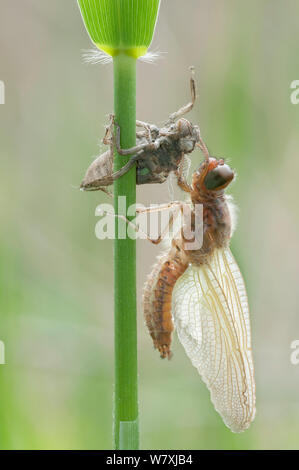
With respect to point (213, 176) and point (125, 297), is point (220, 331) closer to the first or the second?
point (213, 176)

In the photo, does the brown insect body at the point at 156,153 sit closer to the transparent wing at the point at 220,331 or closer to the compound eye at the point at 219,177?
the compound eye at the point at 219,177

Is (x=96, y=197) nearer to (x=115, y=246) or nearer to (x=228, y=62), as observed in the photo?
(x=228, y=62)

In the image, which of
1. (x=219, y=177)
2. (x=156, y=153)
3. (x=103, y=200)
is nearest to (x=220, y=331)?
(x=219, y=177)

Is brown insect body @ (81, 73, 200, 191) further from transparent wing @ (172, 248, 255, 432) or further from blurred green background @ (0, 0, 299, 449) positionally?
blurred green background @ (0, 0, 299, 449)
